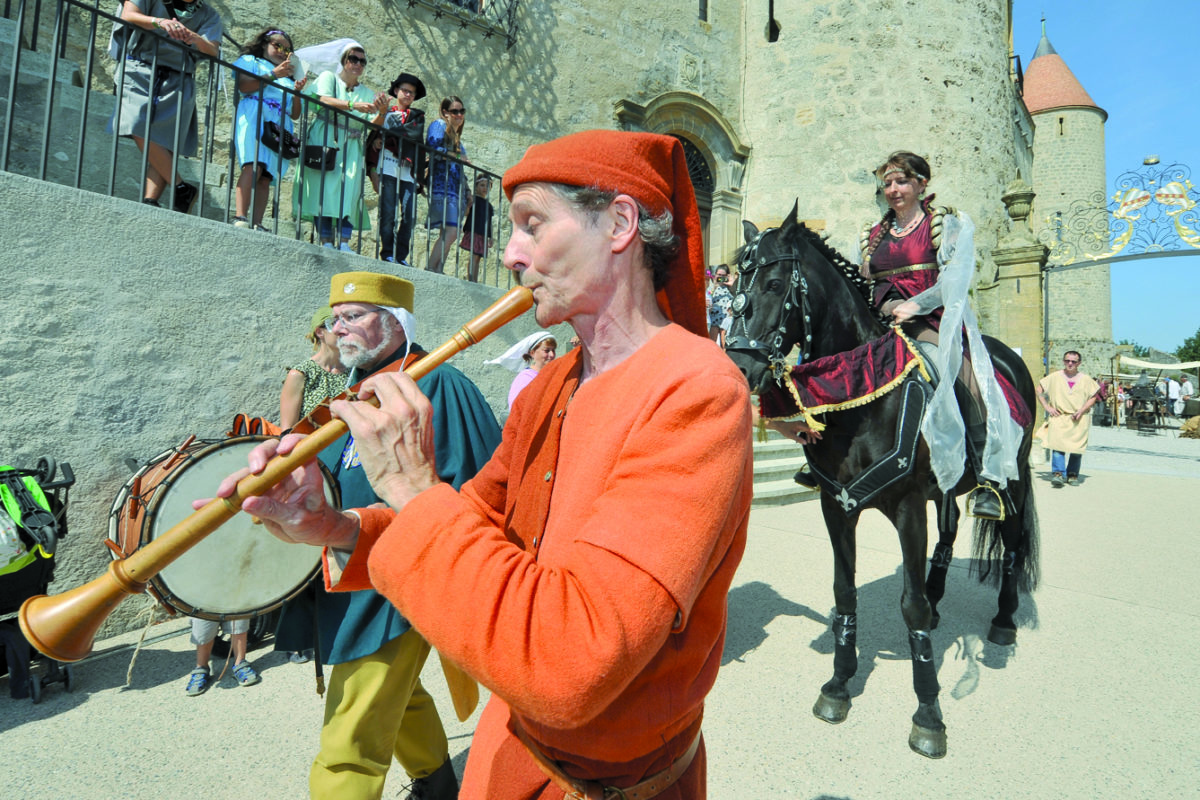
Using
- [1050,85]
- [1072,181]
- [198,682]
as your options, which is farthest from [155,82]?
[1050,85]

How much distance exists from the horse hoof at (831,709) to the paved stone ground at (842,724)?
2.2 inches

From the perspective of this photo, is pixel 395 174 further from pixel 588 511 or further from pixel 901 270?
pixel 588 511

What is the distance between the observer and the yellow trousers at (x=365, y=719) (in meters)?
1.90

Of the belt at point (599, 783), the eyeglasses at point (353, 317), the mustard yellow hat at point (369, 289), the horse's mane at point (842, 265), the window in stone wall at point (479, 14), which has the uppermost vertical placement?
the window in stone wall at point (479, 14)

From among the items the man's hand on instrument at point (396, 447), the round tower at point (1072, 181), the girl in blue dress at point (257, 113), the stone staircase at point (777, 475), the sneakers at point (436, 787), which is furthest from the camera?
the round tower at point (1072, 181)

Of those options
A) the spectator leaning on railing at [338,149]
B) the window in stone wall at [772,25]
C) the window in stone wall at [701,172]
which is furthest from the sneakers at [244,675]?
the window in stone wall at [772,25]

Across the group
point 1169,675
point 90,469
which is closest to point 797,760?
A: point 1169,675

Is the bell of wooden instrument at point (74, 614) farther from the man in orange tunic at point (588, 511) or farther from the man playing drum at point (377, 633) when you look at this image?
the man playing drum at point (377, 633)

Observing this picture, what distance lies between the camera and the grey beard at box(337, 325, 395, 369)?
2.49 metres

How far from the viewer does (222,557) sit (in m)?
1.99

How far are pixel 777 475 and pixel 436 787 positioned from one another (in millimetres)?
6711

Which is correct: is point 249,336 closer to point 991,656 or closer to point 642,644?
point 642,644

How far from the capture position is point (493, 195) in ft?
28.7

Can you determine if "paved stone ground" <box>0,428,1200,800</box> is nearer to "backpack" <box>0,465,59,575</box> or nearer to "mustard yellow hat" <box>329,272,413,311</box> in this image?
"backpack" <box>0,465,59,575</box>
